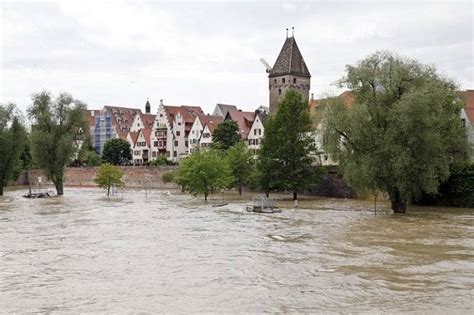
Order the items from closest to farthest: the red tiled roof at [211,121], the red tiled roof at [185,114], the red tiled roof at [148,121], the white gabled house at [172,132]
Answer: the red tiled roof at [211,121] → the white gabled house at [172,132] → the red tiled roof at [185,114] → the red tiled roof at [148,121]

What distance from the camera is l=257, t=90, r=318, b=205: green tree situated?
62.3m

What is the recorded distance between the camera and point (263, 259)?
24.0 meters

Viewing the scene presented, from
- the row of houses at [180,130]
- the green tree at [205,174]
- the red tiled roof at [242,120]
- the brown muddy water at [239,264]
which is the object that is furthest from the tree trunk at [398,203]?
the red tiled roof at [242,120]

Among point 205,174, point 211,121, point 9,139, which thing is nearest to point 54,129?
point 9,139

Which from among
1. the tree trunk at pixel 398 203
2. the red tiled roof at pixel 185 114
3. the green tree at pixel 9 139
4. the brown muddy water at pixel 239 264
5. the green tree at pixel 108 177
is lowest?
the brown muddy water at pixel 239 264

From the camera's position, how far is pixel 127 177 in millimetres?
99312

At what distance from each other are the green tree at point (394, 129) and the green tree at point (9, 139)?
47.3 meters

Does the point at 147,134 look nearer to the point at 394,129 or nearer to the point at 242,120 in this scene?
the point at 242,120

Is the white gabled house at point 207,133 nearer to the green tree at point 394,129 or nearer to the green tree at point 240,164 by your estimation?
the green tree at point 240,164

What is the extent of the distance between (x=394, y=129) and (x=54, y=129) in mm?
44611

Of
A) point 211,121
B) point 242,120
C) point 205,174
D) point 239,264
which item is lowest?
point 239,264

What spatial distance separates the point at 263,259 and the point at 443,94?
26015mm

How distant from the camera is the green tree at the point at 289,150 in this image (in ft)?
204

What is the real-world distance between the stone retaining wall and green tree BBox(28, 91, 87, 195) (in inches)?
907
